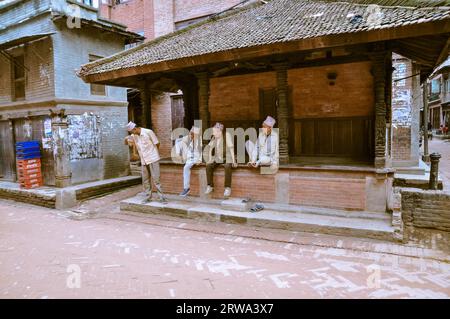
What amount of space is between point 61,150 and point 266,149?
22.6 feet

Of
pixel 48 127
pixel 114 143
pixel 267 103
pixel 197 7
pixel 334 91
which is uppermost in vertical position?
pixel 197 7

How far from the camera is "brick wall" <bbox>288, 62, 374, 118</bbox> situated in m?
8.77

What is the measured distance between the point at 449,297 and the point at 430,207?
356 centimetres

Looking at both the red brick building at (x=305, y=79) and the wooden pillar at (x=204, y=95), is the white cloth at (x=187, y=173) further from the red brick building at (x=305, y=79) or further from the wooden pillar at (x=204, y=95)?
the wooden pillar at (x=204, y=95)

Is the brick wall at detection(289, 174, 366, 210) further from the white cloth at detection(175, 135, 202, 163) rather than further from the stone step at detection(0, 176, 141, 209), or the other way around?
the stone step at detection(0, 176, 141, 209)

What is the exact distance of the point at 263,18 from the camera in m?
8.66

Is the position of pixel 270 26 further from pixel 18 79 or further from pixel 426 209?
pixel 18 79

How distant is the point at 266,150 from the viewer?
24.3 ft

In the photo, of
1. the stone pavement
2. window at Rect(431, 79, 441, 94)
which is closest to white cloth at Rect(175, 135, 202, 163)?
the stone pavement

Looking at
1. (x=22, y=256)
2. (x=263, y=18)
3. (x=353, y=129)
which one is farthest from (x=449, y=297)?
(x=263, y=18)

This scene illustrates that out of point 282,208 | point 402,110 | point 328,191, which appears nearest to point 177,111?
point 402,110

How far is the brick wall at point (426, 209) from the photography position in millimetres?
6822

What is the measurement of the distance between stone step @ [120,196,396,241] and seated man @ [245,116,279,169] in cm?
106
